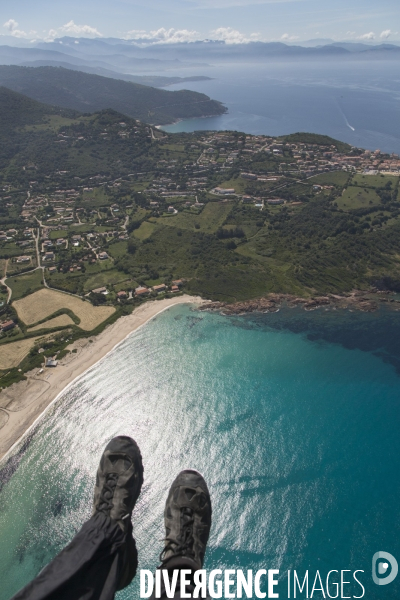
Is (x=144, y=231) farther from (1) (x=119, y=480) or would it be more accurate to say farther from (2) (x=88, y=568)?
(2) (x=88, y=568)

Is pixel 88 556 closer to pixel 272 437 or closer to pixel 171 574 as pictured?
pixel 171 574

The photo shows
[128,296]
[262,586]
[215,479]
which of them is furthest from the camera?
[128,296]

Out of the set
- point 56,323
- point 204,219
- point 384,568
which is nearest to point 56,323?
point 56,323

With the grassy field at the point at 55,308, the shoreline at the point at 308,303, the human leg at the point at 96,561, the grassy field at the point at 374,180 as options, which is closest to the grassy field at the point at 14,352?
the grassy field at the point at 55,308

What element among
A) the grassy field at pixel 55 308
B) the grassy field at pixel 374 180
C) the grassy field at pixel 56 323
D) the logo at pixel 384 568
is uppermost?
the grassy field at pixel 374 180

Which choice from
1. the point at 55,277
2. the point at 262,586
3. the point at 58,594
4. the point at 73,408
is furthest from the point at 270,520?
the point at 55,277

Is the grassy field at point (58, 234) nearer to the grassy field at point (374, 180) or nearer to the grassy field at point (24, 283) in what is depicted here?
the grassy field at point (24, 283)
